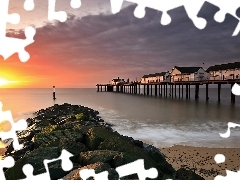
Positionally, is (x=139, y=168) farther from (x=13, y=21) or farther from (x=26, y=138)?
(x=26, y=138)

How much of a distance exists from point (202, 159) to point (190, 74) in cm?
5293

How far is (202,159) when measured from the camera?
11.8 meters

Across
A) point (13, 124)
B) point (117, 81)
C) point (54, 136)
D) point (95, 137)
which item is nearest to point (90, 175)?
point (13, 124)

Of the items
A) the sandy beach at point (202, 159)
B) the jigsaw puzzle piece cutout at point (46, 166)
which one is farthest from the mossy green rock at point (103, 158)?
the sandy beach at point (202, 159)

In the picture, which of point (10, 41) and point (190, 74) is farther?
point (190, 74)

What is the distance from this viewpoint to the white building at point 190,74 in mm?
61906

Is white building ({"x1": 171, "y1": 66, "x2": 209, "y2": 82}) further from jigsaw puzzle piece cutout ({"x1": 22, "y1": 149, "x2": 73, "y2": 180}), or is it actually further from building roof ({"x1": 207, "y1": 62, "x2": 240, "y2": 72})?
jigsaw puzzle piece cutout ({"x1": 22, "y1": 149, "x2": 73, "y2": 180})

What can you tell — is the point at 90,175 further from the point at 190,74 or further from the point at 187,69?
the point at 187,69

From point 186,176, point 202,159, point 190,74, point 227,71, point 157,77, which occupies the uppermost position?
point 227,71

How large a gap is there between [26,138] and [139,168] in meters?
10.6

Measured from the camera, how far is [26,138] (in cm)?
1400

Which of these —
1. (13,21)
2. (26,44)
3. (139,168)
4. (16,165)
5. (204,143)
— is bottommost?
(204,143)

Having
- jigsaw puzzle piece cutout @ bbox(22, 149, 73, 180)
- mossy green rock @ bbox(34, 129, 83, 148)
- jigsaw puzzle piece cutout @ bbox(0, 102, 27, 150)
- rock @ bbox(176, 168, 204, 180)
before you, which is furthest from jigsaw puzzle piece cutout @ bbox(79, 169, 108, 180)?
mossy green rock @ bbox(34, 129, 83, 148)

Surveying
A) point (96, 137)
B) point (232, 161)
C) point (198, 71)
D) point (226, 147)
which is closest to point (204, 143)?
point (226, 147)
